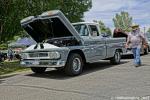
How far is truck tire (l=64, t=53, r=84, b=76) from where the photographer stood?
11797 mm

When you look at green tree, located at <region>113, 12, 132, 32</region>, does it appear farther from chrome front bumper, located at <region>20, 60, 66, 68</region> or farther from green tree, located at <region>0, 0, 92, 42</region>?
chrome front bumper, located at <region>20, 60, 66, 68</region>

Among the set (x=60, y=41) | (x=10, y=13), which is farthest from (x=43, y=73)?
(x=10, y=13)

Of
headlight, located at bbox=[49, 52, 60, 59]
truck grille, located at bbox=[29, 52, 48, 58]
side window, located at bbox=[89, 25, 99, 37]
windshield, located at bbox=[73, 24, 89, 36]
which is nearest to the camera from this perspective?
headlight, located at bbox=[49, 52, 60, 59]

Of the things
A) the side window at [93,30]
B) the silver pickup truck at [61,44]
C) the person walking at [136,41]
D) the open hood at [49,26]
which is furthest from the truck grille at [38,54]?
the person walking at [136,41]

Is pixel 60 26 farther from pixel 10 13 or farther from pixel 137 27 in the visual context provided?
pixel 10 13

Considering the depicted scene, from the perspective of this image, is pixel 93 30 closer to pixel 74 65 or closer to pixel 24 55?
pixel 74 65

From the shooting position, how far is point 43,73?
13312 mm

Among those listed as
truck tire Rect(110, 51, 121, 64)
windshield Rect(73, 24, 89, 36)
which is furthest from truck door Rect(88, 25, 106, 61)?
truck tire Rect(110, 51, 121, 64)

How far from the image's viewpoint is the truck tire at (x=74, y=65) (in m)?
11.8

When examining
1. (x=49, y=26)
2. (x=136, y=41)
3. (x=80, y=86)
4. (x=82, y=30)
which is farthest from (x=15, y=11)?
(x=80, y=86)

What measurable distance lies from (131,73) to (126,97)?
13.0 ft

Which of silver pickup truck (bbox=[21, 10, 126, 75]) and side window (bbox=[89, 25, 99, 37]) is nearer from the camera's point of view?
silver pickup truck (bbox=[21, 10, 126, 75])

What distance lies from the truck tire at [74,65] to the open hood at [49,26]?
0.75 meters

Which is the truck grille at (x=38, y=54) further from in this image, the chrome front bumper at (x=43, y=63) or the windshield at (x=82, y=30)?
the windshield at (x=82, y=30)
